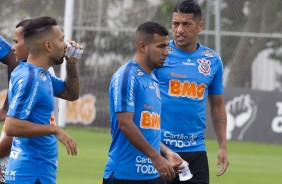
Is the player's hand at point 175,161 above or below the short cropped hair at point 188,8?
below

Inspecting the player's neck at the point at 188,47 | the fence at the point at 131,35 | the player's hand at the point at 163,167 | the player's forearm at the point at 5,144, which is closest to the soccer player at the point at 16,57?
the player's forearm at the point at 5,144

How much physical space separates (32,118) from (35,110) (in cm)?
7

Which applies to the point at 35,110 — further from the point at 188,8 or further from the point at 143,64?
the point at 188,8

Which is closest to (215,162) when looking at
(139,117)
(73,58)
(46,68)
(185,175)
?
(185,175)

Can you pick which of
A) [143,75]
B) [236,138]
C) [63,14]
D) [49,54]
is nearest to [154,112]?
[143,75]

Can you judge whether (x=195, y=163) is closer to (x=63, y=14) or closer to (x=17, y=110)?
(x=17, y=110)

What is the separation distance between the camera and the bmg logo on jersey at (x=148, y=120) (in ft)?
24.8

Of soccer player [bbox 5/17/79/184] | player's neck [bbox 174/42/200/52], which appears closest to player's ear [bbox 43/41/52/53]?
soccer player [bbox 5/17/79/184]

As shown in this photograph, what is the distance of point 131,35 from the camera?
26.5 m

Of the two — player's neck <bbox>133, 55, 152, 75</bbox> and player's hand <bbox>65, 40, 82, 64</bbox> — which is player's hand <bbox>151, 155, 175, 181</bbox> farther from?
player's hand <bbox>65, 40, 82, 64</bbox>

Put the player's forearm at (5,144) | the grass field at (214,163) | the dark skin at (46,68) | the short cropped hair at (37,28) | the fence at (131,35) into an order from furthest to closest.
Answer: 1. the fence at (131,35)
2. the grass field at (214,163)
3. the player's forearm at (5,144)
4. the short cropped hair at (37,28)
5. the dark skin at (46,68)

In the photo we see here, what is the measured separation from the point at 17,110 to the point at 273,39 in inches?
732

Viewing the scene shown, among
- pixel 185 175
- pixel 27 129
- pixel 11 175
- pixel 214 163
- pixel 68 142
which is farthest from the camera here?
pixel 214 163

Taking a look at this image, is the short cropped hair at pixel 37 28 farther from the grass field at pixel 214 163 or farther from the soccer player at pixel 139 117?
the grass field at pixel 214 163
